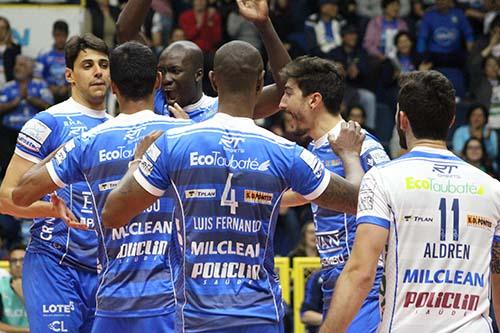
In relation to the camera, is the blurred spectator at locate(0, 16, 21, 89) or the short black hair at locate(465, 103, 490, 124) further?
the blurred spectator at locate(0, 16, 21, 89)

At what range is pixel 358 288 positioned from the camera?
639 centimetres

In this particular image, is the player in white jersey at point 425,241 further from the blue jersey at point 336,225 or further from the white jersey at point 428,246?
the blue jersey at point 336,225

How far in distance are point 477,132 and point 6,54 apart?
27.5 feet

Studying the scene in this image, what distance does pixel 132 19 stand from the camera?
31.0 ft

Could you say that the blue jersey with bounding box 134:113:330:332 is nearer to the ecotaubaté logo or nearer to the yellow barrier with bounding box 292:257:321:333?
the ecotaubaté logo

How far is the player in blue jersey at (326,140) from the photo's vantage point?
865 centimetres

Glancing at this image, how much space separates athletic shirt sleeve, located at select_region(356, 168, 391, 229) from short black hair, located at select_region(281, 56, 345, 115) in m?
2.19

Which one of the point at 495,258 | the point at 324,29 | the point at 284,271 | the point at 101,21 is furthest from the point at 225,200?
the point at 324,29

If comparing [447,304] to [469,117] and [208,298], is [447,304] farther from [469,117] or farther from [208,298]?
[469,117]

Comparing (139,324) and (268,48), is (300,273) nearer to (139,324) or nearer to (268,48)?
(268,48)

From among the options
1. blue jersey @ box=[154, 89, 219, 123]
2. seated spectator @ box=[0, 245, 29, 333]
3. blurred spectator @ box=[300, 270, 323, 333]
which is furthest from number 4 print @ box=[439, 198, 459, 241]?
seated spectator @ box=[0, 245, 29, 333]

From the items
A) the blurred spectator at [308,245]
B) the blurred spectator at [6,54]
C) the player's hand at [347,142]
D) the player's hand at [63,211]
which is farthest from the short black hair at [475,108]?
the player's hand at [347,142]

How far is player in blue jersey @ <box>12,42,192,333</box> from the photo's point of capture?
294 inches

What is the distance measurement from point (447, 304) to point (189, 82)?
3533mm
